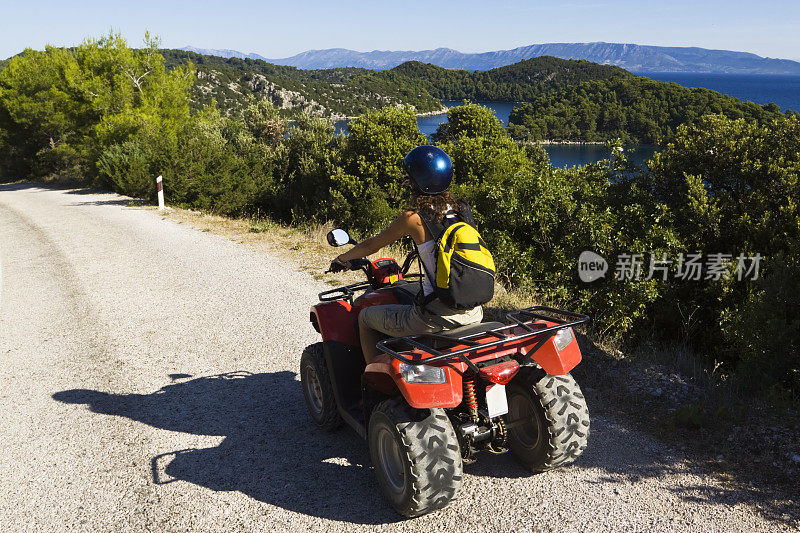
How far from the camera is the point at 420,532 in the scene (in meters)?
3.29

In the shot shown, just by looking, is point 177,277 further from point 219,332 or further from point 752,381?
point 752,381

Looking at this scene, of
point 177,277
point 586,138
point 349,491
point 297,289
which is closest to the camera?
point 349,491

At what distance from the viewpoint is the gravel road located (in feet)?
11.3

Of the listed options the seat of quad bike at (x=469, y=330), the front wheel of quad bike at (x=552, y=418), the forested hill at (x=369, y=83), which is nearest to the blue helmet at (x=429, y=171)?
the seat of quad bike at (x=469, y=330)

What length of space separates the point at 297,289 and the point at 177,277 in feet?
8.62

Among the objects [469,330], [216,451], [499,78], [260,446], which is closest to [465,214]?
[469,330]

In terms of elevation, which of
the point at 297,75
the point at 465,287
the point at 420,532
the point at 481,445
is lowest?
the point at 420,532

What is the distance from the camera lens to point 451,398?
3.11m

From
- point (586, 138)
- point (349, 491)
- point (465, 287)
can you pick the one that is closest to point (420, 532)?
point (349, 491)

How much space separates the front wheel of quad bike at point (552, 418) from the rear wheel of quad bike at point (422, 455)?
1.99 feet

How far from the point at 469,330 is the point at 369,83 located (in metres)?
136

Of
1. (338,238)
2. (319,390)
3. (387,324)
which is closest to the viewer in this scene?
(387,324)

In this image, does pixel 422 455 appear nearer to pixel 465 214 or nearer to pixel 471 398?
pixel 471 398

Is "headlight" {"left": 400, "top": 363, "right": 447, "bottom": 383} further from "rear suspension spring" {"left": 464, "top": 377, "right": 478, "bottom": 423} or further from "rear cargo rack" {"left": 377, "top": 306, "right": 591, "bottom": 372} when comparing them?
"rear suspension spring" {"left": 464, "top": 377, "right": 478, "bottom": 423}
